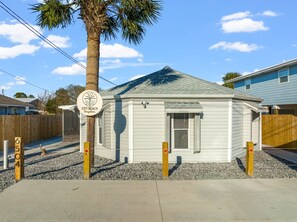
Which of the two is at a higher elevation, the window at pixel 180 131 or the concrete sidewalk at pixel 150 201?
the window at pixel 180 131

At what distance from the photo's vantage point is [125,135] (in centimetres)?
1169

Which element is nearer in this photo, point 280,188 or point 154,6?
point 280,188

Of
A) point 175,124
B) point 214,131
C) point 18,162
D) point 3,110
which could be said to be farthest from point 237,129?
point 3,110

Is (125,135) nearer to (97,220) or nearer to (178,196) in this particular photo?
(178,196)

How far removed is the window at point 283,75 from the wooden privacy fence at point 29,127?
1677 centimetres

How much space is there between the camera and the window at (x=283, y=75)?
64.7ft

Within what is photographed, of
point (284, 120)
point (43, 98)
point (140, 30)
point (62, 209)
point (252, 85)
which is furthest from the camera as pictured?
point (43, 98)

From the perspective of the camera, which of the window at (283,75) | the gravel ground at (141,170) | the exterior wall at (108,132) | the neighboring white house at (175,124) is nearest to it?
the gravel ground at (141,170)

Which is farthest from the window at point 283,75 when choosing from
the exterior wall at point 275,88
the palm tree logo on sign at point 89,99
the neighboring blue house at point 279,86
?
the palm tree logo on sign at point 89,99

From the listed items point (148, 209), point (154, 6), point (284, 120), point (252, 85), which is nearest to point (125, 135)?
point (154, 6)

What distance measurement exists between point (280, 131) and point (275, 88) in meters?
5.53

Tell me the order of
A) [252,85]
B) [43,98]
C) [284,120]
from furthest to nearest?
[43,98]
[252,85]
[284,120]

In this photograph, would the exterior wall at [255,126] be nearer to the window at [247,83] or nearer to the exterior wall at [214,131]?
the exterior wall at [214,131]

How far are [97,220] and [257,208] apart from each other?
327 cm
